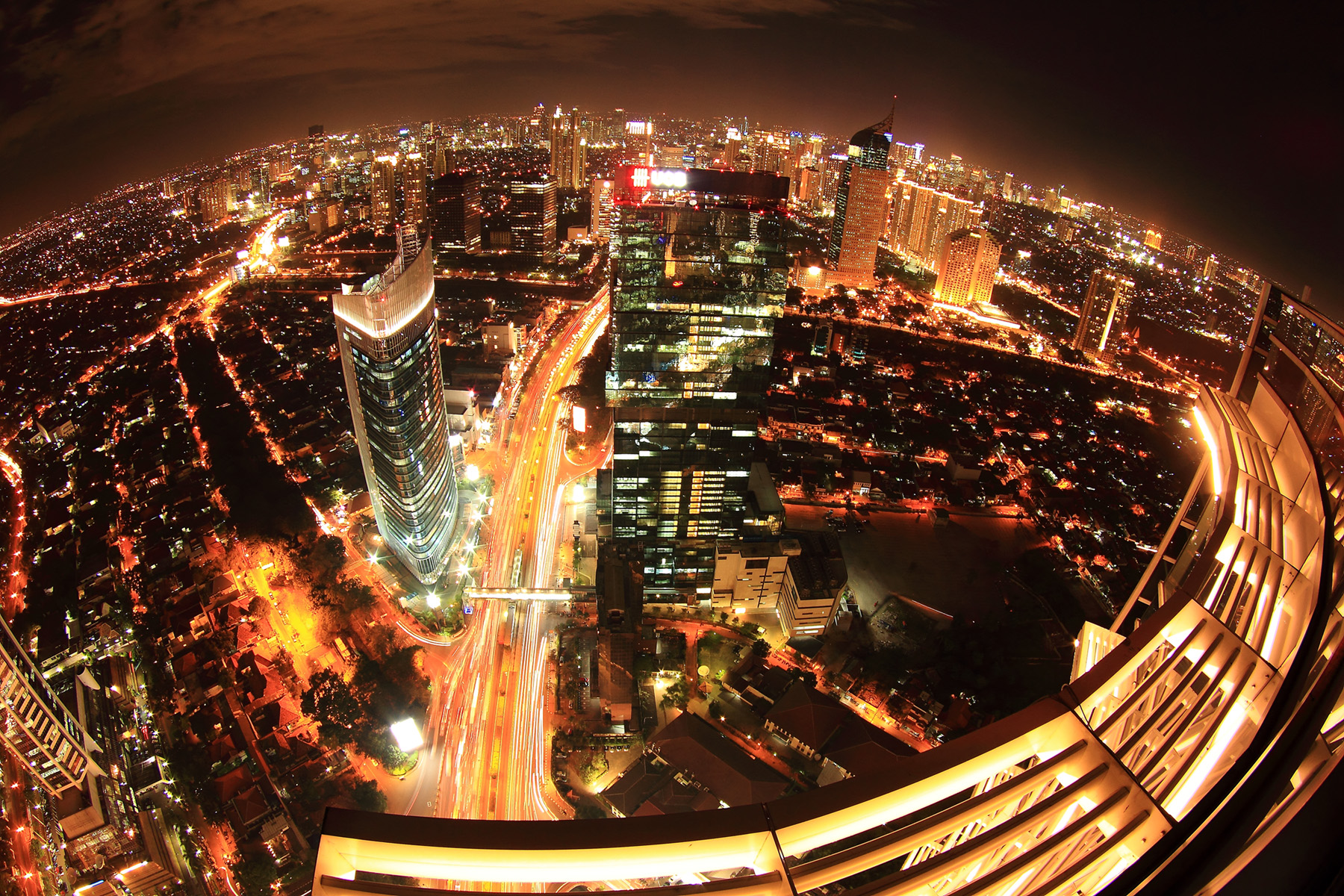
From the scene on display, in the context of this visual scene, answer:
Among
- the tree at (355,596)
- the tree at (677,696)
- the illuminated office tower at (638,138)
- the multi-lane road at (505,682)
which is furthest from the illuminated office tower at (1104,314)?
the tree at (355,596)

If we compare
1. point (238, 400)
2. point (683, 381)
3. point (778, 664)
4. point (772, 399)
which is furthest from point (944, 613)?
point (238, 400)

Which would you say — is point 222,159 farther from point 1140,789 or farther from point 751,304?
point 1140,789

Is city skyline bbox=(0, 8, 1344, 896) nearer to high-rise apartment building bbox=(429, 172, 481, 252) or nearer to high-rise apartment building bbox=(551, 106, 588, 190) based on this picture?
high-rise apartment building bbox=(429, 172, 481, 252)

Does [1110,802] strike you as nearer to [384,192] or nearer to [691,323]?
[691,323]

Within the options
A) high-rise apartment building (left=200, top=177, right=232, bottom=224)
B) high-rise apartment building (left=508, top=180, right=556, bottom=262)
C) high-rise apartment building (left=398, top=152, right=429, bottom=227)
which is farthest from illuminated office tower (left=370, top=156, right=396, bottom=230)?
high-rise apartment building (left=200, top=177, right=232, bottom=224)

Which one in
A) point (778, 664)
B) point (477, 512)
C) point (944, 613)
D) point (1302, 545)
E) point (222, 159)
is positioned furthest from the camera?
point (222, 159)

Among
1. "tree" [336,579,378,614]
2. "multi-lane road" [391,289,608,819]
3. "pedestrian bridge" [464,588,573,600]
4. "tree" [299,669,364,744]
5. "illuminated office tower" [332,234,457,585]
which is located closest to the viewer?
"multi-lane road" [391,289,608,819]
